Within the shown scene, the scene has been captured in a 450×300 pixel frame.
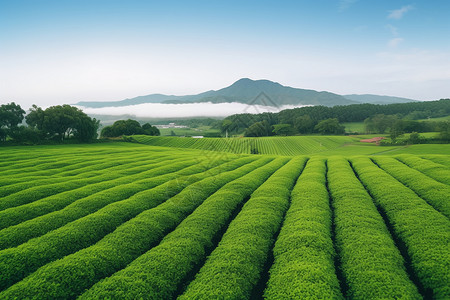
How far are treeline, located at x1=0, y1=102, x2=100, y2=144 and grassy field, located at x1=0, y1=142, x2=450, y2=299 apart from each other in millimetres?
50186

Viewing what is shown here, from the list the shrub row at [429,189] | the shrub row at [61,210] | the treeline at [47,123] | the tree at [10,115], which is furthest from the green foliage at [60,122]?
the shrub row at [429,189]

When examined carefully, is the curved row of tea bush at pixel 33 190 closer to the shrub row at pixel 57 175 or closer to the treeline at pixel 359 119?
the shrub row at pixel 57 175

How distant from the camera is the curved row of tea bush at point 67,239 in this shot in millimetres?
8742

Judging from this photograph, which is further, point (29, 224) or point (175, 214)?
point (175, 214)

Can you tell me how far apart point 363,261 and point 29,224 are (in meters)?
16.9

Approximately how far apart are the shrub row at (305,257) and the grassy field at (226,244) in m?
0.05

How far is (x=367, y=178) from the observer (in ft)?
72.6

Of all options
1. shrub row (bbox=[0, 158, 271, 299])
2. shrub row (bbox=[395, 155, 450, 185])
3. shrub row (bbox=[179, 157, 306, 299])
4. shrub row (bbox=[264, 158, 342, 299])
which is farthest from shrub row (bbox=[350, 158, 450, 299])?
shrub row (bbox=[0, 158, 271, 299])

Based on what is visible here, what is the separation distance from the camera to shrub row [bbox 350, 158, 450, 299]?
27.4 ft

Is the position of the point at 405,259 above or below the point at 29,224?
below

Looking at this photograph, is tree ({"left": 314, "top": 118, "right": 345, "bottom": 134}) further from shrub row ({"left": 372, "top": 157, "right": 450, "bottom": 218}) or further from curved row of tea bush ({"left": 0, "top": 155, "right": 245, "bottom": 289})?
curved row of tea bush ({"left": 0, "top": 155, "right": 245, "bottom": 289})

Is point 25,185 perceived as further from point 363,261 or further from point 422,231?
point 422,231

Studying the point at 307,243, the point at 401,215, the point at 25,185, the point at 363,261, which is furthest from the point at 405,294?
the point at 25,185

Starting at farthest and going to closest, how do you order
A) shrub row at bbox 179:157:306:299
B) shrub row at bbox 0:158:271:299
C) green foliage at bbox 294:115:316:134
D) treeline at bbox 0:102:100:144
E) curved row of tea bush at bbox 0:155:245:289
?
Answer: green foliage at bbox 294:115:316:134 < treeline at bbox 0:102:100:144 < curved row of tea bush at bbox 0:155:245:289 < shrub row at bbox 179:157:306:299 < shrub row at bbox 0:158:271:299
